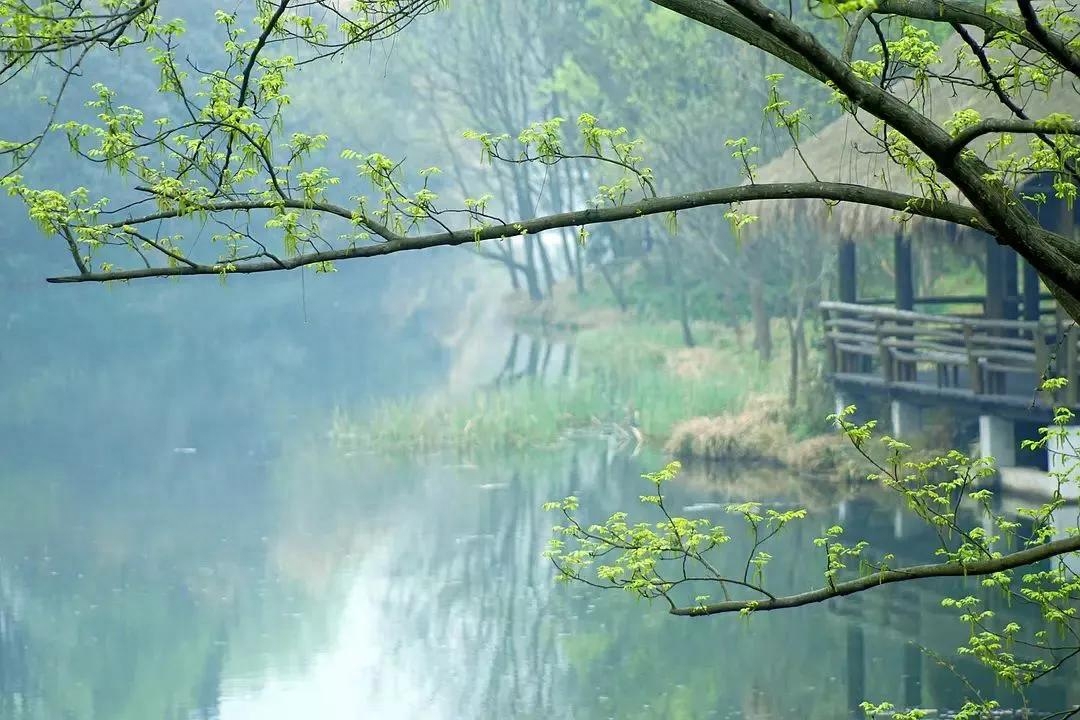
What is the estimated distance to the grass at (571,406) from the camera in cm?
1775

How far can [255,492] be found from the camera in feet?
51.2

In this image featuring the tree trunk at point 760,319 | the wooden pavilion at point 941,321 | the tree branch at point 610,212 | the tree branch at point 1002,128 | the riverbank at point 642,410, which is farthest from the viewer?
the tree trunk at point 760,319

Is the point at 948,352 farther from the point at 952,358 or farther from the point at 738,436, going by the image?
the point at 738,436

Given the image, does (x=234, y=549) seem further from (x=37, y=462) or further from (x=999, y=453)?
(x=999, y=453)

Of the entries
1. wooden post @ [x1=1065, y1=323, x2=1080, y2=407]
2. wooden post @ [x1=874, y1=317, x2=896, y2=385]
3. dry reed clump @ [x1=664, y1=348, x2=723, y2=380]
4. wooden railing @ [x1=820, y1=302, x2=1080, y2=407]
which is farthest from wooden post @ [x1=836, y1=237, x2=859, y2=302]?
wooden post @ [x1=1065, y1=323, x2=1080, y2=407]

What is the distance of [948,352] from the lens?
14.2m

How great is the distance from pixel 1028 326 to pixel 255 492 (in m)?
8.34

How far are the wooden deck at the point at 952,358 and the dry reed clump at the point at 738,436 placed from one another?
2.92 ft

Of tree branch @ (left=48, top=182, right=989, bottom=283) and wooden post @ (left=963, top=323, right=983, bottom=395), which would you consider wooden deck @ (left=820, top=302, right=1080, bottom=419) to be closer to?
wooden post @ (left=963, top=323, right=983, bottom=395)

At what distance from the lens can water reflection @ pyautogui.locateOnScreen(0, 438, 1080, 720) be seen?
8.99m

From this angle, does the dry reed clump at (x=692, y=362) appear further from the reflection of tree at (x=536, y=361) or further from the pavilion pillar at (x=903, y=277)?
Answer: the pavilion pillar at (x=903, y=277)

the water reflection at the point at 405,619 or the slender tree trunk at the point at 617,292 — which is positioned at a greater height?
the slender tree trunk at the point at 617,292

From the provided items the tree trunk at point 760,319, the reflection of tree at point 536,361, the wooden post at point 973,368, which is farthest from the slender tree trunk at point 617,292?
the wooden post at point 973,368

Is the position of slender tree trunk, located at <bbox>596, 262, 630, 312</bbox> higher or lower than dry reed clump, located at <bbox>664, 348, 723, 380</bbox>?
higher
